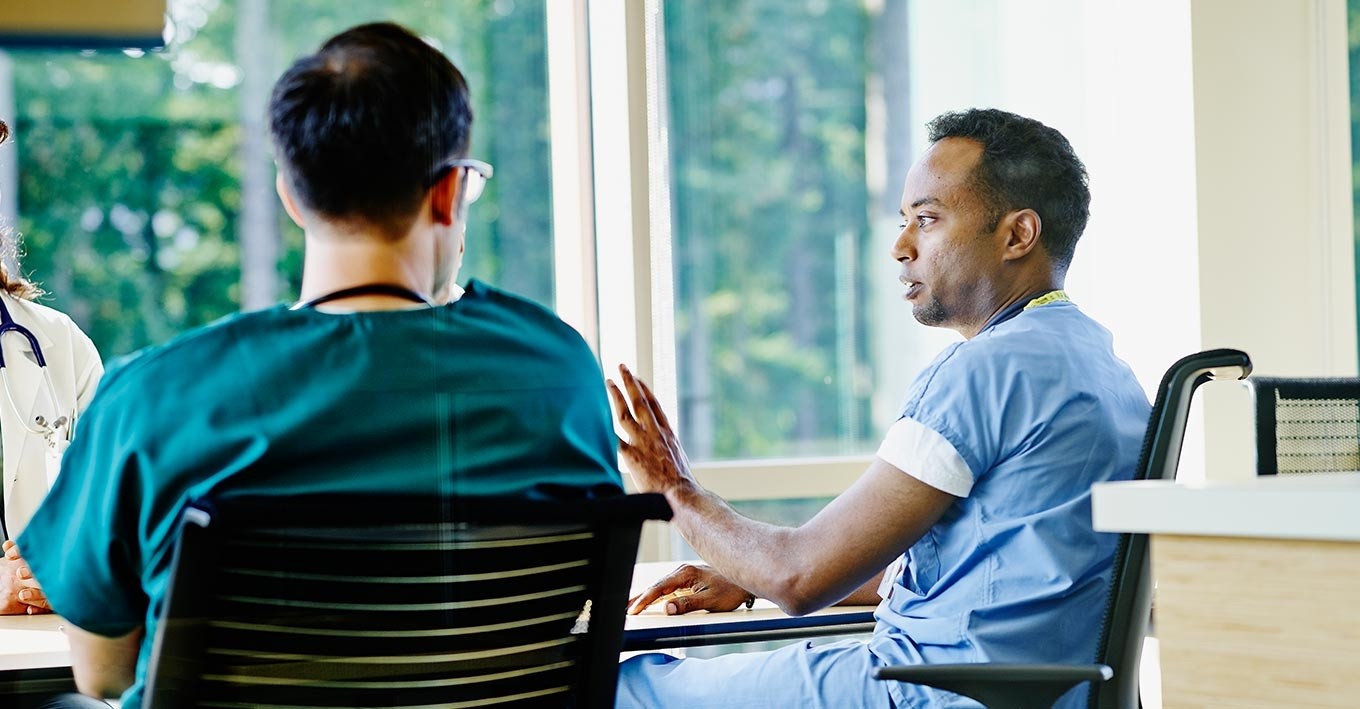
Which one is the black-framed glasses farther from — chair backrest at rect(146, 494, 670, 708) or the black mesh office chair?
the black mesh office chair

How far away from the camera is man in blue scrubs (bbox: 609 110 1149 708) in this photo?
4.73 ft

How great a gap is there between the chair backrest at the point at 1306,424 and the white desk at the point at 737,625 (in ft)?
1.95

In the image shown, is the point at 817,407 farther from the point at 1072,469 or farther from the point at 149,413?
the point at 149,413

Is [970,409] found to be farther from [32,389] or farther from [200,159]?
[32,389]

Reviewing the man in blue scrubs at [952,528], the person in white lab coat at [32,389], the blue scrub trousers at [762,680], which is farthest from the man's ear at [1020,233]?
the person in white lab coat at [32,389]

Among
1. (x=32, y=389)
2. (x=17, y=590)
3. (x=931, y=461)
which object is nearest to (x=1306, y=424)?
(x=931, y=461)

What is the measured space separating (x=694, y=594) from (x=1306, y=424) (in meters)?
0.77

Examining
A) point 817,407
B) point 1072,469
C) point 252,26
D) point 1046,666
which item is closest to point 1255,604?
point 1046,666

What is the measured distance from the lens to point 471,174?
1.14m

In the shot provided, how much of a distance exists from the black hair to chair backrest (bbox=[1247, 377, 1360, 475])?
2.70 feet

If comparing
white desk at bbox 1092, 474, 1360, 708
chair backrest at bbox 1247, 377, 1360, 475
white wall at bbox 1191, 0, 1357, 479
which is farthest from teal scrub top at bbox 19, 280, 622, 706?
white wall at bbox 1191, 0, 1357, 479

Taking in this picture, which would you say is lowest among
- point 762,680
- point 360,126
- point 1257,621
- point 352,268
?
point 762,680

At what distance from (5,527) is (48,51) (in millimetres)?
391

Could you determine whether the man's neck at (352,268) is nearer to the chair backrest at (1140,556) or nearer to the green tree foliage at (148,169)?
the green tree foliage at (148,169)
